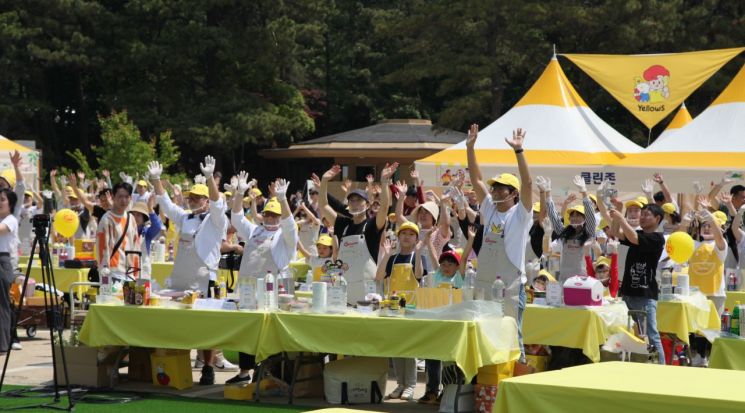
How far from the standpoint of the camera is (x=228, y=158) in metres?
44.3

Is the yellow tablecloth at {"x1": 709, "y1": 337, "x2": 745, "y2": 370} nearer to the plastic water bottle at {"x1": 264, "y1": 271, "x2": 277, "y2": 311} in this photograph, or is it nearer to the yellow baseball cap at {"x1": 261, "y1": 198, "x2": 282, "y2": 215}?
the plastic water bottle at {"x1": 264, "y1": 271, "x2": 277, "y2": 311}

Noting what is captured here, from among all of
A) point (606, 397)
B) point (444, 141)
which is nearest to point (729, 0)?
point (444, 141)

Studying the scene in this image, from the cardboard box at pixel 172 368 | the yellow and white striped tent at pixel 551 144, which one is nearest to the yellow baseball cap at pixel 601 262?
the cardboard box at pixel 172 368

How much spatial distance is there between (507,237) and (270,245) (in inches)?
108

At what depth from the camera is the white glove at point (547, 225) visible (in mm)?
12750

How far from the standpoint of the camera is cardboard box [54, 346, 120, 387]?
432 inches

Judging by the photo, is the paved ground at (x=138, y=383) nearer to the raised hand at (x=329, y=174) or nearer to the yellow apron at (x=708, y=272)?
the raised hand at (x=329, y=174)

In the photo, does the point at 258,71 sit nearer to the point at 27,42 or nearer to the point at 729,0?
the point at 27,42

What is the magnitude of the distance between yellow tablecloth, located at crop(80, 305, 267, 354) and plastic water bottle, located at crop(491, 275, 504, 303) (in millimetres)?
1889

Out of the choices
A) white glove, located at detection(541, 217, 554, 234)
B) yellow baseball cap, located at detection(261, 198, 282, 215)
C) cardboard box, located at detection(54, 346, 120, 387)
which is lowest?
cardboard box, located at detection(54, 346, 120, 387)

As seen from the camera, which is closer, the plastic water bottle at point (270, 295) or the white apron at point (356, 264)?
the plastic water bottle at point (270, 295)

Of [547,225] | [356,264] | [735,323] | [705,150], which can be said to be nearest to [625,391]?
[735,323]

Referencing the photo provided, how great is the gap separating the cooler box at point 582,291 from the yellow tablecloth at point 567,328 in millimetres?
89

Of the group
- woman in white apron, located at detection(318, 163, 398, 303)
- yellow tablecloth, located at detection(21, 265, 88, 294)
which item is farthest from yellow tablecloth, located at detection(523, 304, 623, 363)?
yellow tablecloth, located at detection(21, 265, 88, 294)
